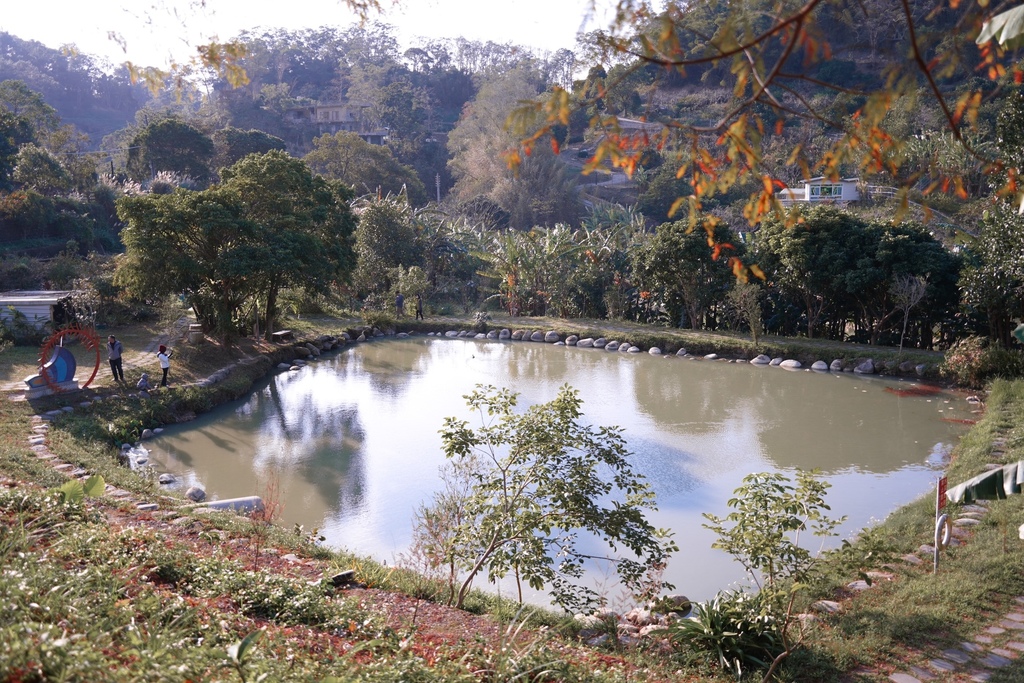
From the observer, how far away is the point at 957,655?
14.4 feet

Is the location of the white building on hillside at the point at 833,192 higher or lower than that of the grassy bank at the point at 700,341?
higher

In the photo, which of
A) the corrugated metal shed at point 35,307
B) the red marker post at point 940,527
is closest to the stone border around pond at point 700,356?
the corrugated metal shed at point 35,307

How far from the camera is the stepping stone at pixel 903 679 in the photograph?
4.16m

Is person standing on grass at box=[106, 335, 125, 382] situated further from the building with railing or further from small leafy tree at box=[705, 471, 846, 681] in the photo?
the building with railing

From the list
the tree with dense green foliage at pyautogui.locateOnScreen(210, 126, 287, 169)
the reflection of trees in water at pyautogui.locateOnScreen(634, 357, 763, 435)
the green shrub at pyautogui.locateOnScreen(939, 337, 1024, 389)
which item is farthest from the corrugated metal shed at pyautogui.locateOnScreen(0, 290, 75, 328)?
the tree with dense green foliage at pyautogui.locateOnScreen(210, 126, 287, 169)

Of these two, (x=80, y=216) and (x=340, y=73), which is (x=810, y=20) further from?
(x=340, y=73)

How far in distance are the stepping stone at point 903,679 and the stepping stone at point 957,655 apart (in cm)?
33

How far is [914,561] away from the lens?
19.4ft

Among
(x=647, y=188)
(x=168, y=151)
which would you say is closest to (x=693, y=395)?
(x=647, y=188)

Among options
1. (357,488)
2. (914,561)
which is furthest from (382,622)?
(357,488)

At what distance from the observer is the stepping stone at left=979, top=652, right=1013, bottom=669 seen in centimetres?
424

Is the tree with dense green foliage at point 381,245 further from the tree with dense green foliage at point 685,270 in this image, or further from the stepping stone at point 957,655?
the stepping stone at point 957,655

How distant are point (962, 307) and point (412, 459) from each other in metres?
9.75

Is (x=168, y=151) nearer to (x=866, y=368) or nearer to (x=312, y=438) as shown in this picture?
(x=312, y=438)
